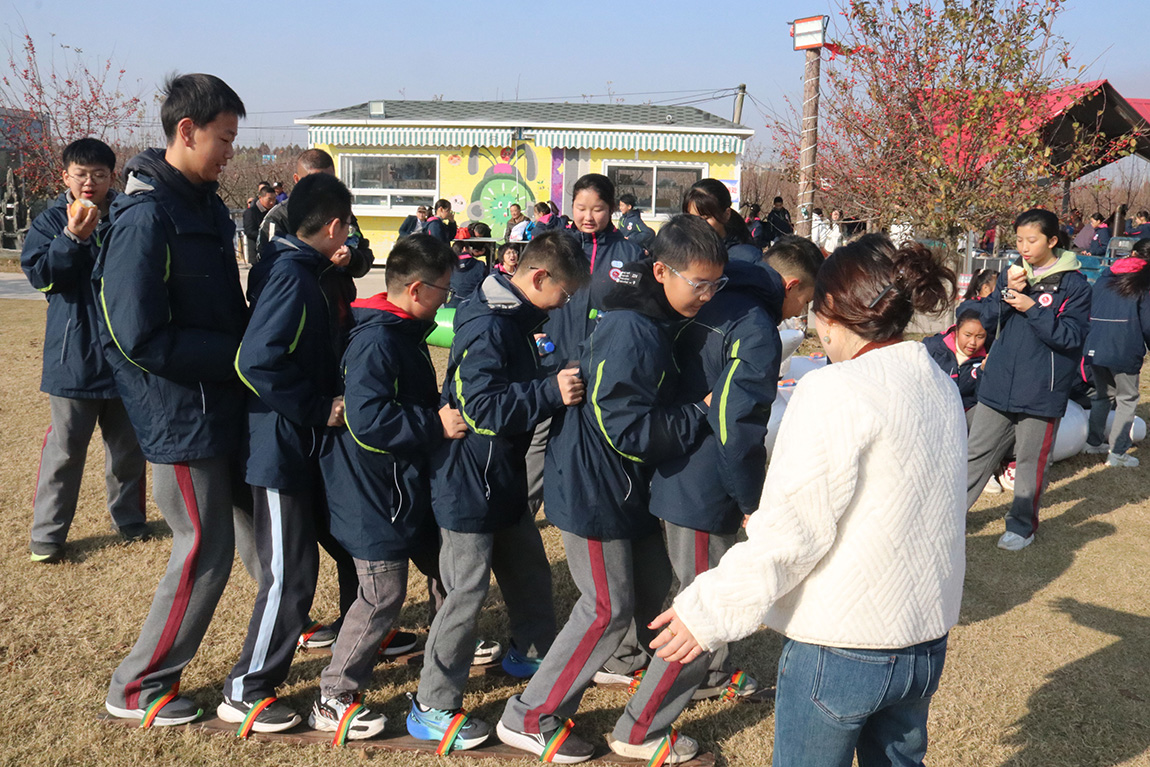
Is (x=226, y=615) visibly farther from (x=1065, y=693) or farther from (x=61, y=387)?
(x=1065, y=693)

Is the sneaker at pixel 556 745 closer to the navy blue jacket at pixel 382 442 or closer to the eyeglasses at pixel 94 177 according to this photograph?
the navy blue jacket at pixel 382 442

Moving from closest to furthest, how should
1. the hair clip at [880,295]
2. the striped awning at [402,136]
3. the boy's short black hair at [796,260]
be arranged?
the hair clip at [880,295]
the boy's short black hair at [796,260]
the striped awning at [402,136]

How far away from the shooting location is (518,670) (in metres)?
3.55

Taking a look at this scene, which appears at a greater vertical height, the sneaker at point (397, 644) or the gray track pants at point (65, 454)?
the gray track pants at point (65, 454)

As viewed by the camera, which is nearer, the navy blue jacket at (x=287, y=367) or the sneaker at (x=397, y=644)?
the navy blue jacket at (x=287, y=367)

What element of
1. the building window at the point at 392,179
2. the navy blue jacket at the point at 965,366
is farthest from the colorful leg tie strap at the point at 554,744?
the building window at the point at 392,179

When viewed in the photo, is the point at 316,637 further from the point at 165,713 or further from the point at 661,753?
the point at 661,753

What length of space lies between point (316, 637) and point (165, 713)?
2.53 ft

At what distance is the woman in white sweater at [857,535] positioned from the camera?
1822 mm

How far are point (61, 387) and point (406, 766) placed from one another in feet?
8.90

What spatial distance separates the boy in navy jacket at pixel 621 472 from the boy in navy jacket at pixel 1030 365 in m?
2.89

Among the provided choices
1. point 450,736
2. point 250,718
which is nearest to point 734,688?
point 450,736

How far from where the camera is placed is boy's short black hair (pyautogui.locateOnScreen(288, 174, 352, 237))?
3.08 metres

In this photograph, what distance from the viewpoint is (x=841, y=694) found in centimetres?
190
